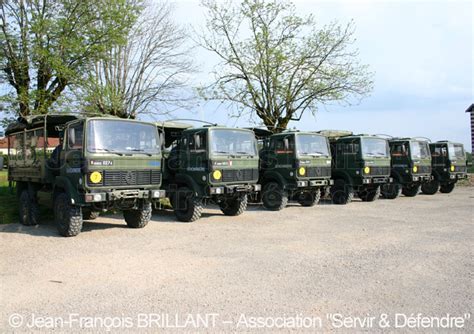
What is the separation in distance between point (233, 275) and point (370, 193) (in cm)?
1119

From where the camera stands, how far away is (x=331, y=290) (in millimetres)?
5129

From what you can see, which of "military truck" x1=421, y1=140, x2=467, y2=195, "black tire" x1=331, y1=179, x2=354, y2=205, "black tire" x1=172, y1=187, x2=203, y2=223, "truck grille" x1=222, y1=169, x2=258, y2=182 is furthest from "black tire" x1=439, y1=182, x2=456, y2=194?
"black tire" x1=172, y1=187, x2=203, y2=223

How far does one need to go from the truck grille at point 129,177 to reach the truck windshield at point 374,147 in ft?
27.5

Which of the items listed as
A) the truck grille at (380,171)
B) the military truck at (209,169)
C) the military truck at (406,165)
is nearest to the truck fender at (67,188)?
the military truck at (209,169)

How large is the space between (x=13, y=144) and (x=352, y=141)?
1070cm

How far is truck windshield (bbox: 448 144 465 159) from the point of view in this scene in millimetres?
18500

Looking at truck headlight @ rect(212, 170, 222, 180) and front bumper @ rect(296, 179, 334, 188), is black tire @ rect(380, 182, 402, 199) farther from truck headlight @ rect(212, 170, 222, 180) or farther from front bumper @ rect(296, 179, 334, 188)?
truck headlight @ rect(212, 170, 222, 180)

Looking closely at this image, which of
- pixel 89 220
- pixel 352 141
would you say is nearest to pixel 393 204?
pixel 352 141

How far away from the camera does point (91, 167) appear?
8.07 m

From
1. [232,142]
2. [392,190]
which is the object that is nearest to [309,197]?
[232,142]

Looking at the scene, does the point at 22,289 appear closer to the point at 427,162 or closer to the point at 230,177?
the point at 230,177

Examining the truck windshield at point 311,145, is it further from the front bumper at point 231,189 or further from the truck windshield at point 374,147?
the front bumper at point 231,189

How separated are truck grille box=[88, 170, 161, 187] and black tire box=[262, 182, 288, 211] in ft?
15.7

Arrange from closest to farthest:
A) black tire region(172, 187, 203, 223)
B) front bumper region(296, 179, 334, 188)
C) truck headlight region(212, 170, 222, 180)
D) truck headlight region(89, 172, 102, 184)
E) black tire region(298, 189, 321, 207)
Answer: truck headlight region(89, 172, 102, 184) → truck headlight region(212, 170, 222, 180) → black tire region(172, 187, 203, 223) → front bumper region(296, 179, 334, 188) → black tire region(298, 189, 321, 207)
